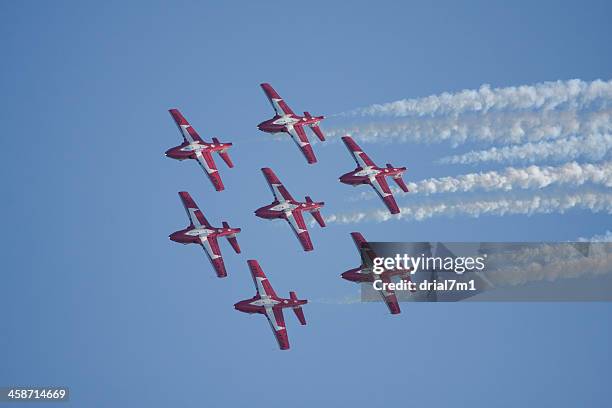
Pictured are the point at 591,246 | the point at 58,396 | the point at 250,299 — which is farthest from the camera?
the point at 58,396

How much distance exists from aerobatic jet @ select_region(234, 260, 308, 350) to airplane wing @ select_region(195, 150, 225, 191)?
6.22 metres

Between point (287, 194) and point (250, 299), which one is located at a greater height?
point (287, 194)

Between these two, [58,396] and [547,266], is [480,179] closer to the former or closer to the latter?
[547,266]

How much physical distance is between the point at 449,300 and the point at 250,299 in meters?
11.6

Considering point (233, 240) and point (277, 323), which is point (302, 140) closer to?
point (233, 240)

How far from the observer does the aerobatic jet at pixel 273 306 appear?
71.9 m

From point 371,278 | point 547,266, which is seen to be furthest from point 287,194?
point 547,266

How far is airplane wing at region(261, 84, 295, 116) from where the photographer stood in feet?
251

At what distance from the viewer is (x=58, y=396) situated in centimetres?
8050

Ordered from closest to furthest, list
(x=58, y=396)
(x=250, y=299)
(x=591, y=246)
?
1. (x=591, y=246)
2. (x=250, y=299)
3. (x=58, y=396)

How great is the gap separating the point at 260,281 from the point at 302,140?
8.98 meters

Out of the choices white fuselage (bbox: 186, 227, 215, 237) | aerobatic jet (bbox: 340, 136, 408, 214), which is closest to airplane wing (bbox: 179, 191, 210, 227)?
white fuselage (bbox: 186, 227, 215, 237)

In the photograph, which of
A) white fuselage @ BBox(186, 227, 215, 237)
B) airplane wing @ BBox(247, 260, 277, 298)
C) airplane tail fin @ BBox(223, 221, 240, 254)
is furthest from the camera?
white fuselage @ BBox(186, 227, 215, 237)

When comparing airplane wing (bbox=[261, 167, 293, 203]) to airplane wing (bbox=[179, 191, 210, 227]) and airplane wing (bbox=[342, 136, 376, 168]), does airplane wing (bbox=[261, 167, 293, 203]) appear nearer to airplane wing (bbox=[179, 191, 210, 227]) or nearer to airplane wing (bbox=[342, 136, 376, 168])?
airplane wing (bbox=[179, 191, 210, 227])
